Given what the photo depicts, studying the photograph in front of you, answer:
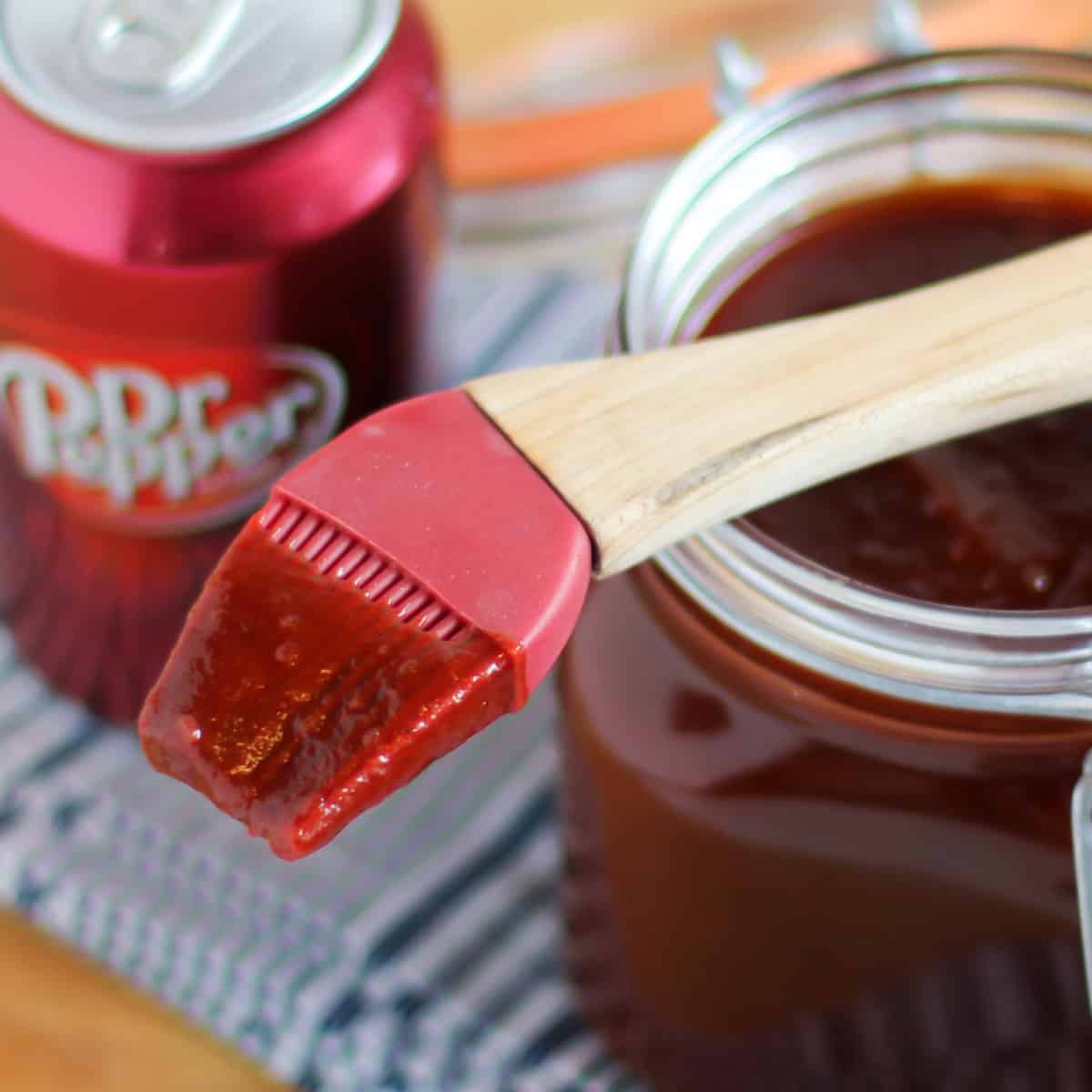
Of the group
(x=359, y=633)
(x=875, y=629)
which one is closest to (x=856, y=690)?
(x=875, y=629)

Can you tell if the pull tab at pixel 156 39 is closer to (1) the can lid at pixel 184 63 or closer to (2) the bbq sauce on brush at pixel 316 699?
(1) the can lid at pixel 184 63

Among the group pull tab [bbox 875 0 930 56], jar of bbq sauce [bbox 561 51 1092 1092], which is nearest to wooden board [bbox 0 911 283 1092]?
jar of bbq sauce [bbox 561 51 1092 1092]

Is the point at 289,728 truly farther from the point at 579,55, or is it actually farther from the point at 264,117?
the point at 579,55

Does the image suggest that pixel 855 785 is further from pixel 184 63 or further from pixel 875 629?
pixel 184 63

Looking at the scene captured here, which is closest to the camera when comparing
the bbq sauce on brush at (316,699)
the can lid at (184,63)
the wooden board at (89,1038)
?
the bbq sauce on brush at (316,699)

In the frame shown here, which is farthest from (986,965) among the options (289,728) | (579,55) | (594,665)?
(579,55)

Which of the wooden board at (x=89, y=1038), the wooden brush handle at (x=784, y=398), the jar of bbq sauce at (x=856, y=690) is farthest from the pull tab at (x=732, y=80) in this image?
the wooden board at (x=89, y=1038)

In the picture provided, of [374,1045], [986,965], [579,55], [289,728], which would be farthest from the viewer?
[579,55]
